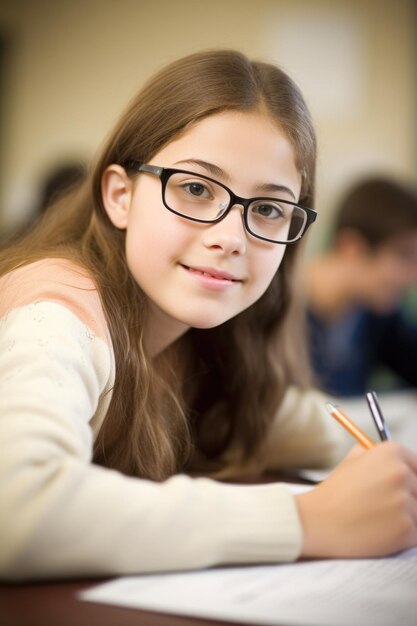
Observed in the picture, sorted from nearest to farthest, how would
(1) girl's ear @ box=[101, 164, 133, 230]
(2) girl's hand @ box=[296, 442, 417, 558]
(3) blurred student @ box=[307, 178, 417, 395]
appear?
(2) girl's hand @ box=[296, 442, 417, 558], (1) girl's ear @ box=[101, 164, 133, 230], (3) blurred student @ box=[307, 178, 417, 395]

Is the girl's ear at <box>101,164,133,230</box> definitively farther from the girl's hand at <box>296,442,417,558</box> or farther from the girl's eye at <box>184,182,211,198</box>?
the girl's hand at <box>296,442,417,558</box>

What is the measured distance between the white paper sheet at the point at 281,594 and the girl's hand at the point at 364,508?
0.03 metres

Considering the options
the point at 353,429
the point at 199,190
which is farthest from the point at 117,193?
the point at 353,429

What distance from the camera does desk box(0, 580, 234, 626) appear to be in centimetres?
53

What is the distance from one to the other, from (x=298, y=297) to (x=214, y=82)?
1.58ft

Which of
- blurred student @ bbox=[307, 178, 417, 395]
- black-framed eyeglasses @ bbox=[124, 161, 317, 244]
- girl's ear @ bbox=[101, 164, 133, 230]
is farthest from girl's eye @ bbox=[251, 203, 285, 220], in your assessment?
blurred student @ bbox=[307, 178, 417, 395]

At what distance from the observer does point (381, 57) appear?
3.22m

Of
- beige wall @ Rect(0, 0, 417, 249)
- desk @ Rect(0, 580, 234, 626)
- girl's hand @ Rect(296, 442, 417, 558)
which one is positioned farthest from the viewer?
beige wall @ Rect(0, 0, 417, 249)

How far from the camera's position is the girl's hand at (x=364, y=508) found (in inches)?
27.1

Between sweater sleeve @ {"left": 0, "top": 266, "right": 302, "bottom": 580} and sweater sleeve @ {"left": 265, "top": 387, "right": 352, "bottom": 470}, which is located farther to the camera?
sweater sleeve @ {"left": 265, "top": 387, "right": 352, "bottom": 470}

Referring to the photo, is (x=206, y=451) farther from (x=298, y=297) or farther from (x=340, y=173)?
(x=340, y=173)

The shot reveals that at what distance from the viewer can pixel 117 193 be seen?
100 centimetres

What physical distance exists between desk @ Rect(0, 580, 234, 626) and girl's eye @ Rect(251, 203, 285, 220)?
1.65 feet

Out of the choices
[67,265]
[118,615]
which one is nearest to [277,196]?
[67,265]
